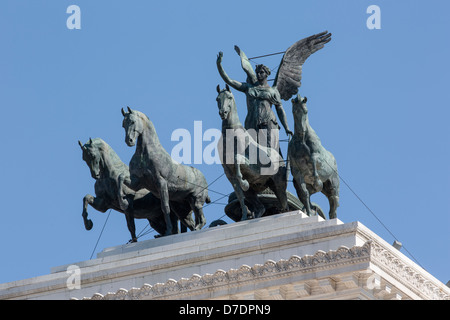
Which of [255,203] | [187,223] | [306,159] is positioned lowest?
[255,203]

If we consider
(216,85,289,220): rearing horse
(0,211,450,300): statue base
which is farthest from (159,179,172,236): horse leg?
(216,85,289,220): rearing horse

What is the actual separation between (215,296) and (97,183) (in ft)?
21.7

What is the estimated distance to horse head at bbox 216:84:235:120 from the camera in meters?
38.9

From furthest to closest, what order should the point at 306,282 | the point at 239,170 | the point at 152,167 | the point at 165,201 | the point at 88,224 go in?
the point at 88,224
the point at 165,201
the point at 152,167
the point at 239,170
the point at 306,282

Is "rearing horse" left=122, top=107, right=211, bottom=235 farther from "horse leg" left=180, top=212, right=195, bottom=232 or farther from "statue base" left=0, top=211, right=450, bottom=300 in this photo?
"statue base" left=0, top=211, right=450, bottom=300

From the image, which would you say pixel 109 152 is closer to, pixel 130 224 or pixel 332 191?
pixel 130 224

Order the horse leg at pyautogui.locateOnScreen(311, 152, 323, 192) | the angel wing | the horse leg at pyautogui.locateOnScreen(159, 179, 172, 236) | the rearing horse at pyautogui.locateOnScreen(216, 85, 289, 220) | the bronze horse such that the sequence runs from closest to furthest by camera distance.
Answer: the horse leg at pyautogui.locateOnScreen(311, 152, 323, 192) → the rearing horse at pyautogui.locateOnScreen(216, 85, 289, 220) → the horse leg at pyautogui.locateOnScreen(159, 179, 172, 236) → the bronze horse → the angel wing

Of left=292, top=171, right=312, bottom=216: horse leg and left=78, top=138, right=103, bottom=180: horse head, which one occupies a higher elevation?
left=78, top=138, right=103, bottom=180: horse head

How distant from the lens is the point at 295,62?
43.0m

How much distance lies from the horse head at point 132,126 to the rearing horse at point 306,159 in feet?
11.5

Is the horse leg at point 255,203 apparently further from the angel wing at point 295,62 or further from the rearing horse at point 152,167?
the angel wing at point 295,62

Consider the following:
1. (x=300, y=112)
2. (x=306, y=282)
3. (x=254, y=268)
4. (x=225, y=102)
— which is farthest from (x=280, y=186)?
(x=306, y=282)

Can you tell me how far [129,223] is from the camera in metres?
41.2

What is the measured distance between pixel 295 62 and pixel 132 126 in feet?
17.1
